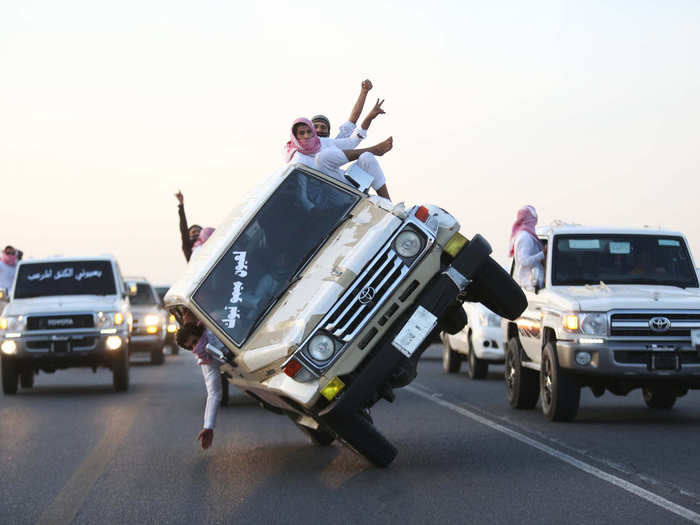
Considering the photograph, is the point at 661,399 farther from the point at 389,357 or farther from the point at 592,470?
the point at 389,357

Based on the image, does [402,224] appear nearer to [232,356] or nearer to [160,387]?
[232,356]

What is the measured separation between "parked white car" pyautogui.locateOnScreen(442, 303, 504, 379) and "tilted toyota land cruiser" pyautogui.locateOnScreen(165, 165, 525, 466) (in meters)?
10.2

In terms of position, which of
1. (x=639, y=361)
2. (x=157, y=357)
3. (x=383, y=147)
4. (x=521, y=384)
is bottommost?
(x=157, y=357)

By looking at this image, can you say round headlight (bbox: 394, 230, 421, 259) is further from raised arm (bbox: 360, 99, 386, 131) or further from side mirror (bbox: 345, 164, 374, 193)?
raised arm (bbox: 360, 99, 386, 131)

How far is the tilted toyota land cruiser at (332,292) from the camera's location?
33.3 ft

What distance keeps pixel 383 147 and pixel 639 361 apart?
3577mm

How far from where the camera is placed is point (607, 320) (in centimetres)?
1408

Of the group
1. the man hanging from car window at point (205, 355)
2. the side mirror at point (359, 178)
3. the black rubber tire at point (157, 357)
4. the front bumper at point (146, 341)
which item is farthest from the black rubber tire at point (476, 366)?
the black rubber tire at point (157, 357)

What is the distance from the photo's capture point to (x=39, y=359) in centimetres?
2206

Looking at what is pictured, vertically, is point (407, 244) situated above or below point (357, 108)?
below

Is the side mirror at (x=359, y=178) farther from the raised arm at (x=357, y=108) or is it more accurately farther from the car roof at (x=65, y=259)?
the car roof at (x=65, y=259)

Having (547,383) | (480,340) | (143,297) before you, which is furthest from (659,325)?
(143,297)

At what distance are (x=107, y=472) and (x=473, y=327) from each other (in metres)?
12.3

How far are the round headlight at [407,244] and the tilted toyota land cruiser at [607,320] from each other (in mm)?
3789
